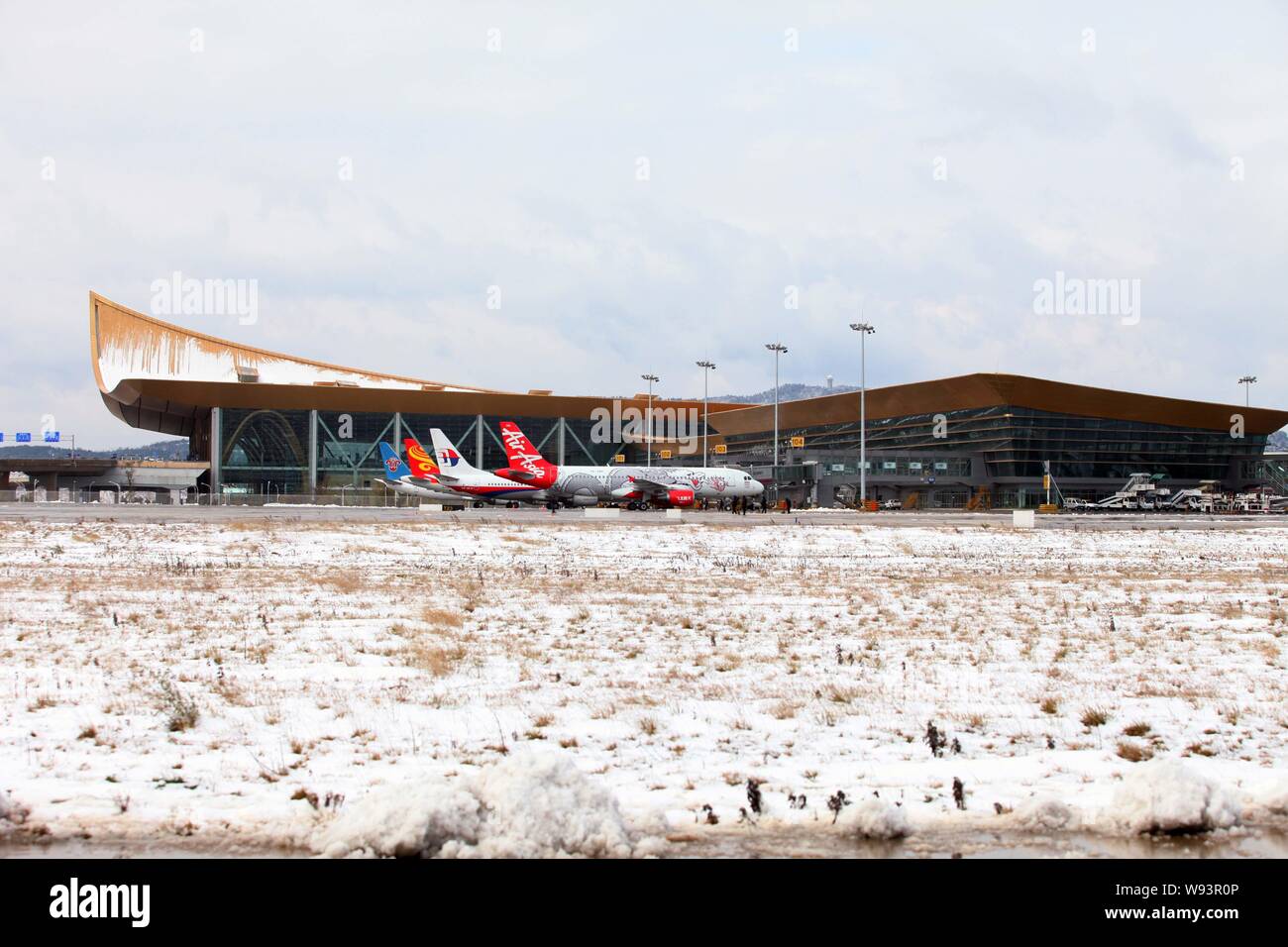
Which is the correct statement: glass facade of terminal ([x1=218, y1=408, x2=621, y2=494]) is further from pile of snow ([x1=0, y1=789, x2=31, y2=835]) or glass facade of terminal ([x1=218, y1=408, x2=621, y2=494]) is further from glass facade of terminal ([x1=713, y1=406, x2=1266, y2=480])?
pile of snow ([x1=0, y1=789, x2=31, y2=835])

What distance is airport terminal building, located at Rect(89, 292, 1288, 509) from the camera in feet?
369

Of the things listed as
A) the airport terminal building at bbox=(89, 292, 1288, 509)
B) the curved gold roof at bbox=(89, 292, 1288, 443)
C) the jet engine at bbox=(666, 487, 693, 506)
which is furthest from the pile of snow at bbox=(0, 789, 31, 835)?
the curved gold roof at bbox=(89, 292, 1288, 443)

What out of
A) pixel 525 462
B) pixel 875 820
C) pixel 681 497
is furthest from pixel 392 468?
pixel 875 820

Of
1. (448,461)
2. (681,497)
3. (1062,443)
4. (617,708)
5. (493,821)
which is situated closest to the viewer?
(493,821)

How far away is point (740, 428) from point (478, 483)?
8142cm

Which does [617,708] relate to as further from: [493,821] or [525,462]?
[525,462]

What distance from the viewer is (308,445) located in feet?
431

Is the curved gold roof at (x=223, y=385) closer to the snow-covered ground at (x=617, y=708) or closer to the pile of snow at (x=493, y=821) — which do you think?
the snow-covered ground at (x=617, y=708)

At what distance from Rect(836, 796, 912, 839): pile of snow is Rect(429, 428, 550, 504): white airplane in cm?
7053

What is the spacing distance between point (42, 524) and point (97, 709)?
44.6 m

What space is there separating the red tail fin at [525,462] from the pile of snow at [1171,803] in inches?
2796
